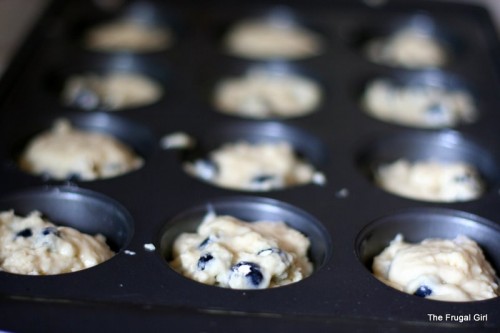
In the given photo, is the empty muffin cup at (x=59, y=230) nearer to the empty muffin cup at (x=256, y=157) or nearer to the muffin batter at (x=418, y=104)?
the empty muffin cup at (x=256, y=157)

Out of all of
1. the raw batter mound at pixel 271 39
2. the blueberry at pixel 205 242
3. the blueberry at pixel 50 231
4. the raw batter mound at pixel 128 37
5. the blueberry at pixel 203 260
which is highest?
the blueberry at pixel 50 231

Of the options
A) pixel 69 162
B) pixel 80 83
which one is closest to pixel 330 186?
pixel 69 162

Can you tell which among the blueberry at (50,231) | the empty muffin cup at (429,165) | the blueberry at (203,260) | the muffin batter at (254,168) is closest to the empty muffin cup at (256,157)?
the muffin batter at (254,168)

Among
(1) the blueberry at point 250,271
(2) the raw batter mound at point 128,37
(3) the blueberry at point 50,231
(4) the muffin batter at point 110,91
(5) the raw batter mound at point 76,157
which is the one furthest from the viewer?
(2) the raw batter mound at point 128,37

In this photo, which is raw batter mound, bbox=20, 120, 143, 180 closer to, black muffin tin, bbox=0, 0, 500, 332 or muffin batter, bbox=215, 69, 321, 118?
black muffin tin, bbox=0, 0, 500, 332

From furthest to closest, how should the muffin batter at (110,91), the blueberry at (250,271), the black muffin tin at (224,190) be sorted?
the muffin batter at (110,91) < the blueberry at (250,271) < the black muffin tin at (224,190)

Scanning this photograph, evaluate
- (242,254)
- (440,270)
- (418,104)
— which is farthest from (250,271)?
(418,104)

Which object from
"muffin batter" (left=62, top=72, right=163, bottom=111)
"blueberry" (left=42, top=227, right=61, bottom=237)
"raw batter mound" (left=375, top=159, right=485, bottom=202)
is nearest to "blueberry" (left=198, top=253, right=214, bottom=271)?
"blueberry" (left=42, top=227, right=61, bottom=237)

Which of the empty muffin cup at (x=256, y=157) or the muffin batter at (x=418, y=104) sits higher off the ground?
the empty muffin cup at (x=256, y=157)
